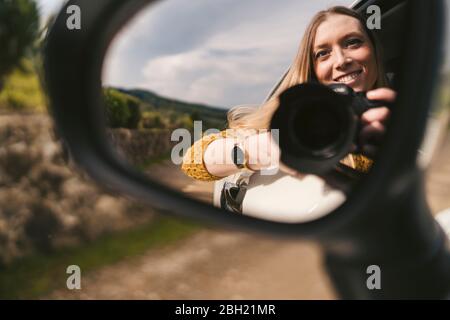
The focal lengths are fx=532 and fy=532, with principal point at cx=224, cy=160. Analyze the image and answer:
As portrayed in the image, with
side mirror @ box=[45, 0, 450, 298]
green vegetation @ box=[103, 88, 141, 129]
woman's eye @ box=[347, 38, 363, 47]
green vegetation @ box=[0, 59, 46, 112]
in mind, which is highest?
green vegetation @ box=[0, 59, 46, 112]

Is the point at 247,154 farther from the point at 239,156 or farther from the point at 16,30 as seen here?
the point at 16,30

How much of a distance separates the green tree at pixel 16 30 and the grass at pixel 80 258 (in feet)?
8.88

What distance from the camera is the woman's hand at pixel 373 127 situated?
2.41ft

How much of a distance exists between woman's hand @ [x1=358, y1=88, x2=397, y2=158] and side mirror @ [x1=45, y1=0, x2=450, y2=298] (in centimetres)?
2

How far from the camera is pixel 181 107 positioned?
1.05 metres

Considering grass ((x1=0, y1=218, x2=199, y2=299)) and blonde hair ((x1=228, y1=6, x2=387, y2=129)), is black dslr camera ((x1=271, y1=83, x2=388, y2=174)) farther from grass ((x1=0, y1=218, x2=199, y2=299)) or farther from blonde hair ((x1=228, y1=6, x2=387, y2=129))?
grass ((x1=0, y1=218, x2=199, y2=299))

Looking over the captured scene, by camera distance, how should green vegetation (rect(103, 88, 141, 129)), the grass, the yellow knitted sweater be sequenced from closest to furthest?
the yellow knitted sweater, green vegetation (rect(103, 88, 141, 129)), the grass

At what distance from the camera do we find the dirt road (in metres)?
3.18

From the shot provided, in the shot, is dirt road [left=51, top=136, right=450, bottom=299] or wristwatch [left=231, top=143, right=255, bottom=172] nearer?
wristwatch [left=231, top=143, right=255, bottom=172]

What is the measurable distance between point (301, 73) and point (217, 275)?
2.69 meters

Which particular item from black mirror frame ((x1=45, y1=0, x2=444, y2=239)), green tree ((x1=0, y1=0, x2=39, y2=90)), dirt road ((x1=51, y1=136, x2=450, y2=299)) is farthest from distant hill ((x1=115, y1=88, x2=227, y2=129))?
green tree ((x1=0, y1=0, x2=39, y2=90))

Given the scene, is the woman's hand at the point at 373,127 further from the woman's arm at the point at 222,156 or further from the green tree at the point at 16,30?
the green tree at the point at 16,30

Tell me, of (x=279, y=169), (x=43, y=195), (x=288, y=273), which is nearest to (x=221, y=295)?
(x=288, y=273)
